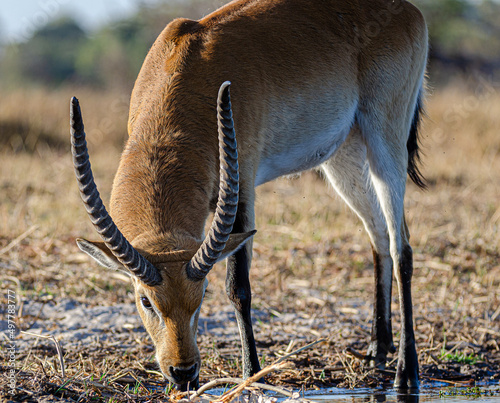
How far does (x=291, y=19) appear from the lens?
17.3ft

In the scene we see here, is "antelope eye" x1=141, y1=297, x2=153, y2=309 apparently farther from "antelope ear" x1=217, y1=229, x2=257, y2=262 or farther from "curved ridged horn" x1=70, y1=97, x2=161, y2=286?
"antelope ear" x1=217, y1=229, x2=257, y2=262

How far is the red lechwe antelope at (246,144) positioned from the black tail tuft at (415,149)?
1cm

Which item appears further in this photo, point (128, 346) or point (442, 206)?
point (442, 206)

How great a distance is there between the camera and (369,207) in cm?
588

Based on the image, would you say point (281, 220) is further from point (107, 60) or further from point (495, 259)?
point (107, 60)

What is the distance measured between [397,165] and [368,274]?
2.22 m

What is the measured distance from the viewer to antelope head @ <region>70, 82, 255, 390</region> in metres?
3.60

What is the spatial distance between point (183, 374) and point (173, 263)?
0.56m

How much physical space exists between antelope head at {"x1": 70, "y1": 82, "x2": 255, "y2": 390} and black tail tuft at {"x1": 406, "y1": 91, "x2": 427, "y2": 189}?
260cm

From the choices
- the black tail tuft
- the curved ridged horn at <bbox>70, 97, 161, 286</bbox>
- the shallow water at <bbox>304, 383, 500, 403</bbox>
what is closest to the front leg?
the shallow water at <bbox>304, 383, 500, 403</bbox>

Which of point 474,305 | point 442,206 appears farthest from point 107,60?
point 474,305

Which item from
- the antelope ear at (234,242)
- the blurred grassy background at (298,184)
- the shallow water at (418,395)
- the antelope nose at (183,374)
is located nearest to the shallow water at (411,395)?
the shallow water at (418,395)

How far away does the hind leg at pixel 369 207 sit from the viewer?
547 centimetres

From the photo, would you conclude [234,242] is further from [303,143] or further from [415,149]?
[415,149]
